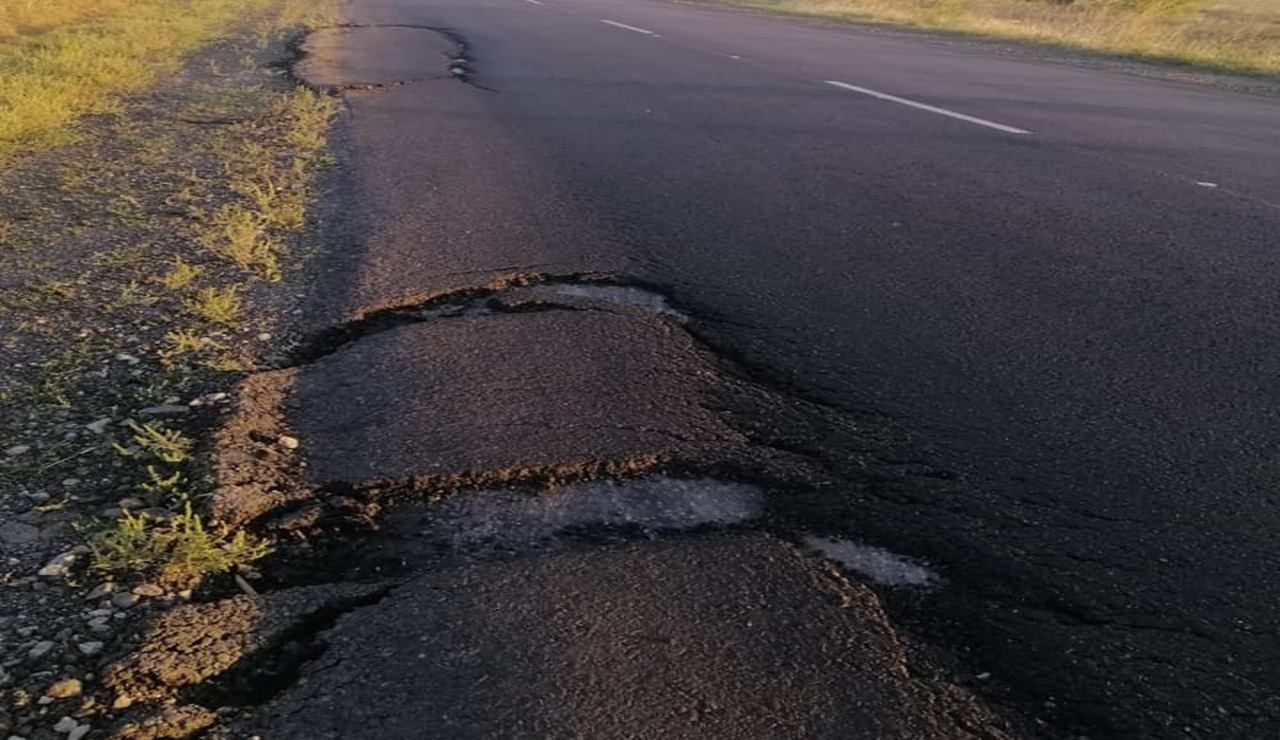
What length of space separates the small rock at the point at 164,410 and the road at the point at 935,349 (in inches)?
13.8

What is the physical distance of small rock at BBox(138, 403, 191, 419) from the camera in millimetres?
3113

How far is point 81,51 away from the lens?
1053 cm

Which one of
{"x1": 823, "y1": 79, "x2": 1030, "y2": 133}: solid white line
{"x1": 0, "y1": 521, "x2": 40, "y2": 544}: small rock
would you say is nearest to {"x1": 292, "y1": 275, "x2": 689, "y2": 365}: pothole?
{"x1": 0, "y1": 521, "x2": 40, "y2": 544}: small rock

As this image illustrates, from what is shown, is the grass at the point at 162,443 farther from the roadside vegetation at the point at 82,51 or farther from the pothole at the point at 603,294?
the roadside vegetation at the point at 82,51

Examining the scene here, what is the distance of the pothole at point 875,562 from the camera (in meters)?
2.38

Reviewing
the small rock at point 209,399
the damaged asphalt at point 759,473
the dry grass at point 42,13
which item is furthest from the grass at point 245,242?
the dry grass at point 42,13

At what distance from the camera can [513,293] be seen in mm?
4156

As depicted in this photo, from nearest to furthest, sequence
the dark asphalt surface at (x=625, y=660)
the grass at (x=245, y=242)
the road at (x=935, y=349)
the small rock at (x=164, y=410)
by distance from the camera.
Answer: the dark asphalt surface at (x=625, y=660)
the road at (x=935, y=349)
the small rock at (x=164, y=410)
the grass at (x=245, y=242)

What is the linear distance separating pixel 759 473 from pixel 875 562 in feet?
1.56

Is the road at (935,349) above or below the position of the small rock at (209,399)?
above

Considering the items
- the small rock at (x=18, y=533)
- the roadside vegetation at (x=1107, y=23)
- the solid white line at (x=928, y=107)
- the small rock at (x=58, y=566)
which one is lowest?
the small rock at (x=18, y=533)

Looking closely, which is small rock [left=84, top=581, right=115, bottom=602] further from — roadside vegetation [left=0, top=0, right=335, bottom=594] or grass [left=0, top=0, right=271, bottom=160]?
grass [left=0, top=0, right=271, bottom=160]

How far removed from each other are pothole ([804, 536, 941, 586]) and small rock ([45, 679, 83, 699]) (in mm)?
1499

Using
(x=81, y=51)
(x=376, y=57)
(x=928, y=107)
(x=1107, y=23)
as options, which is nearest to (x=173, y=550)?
(x=928, y=107)
